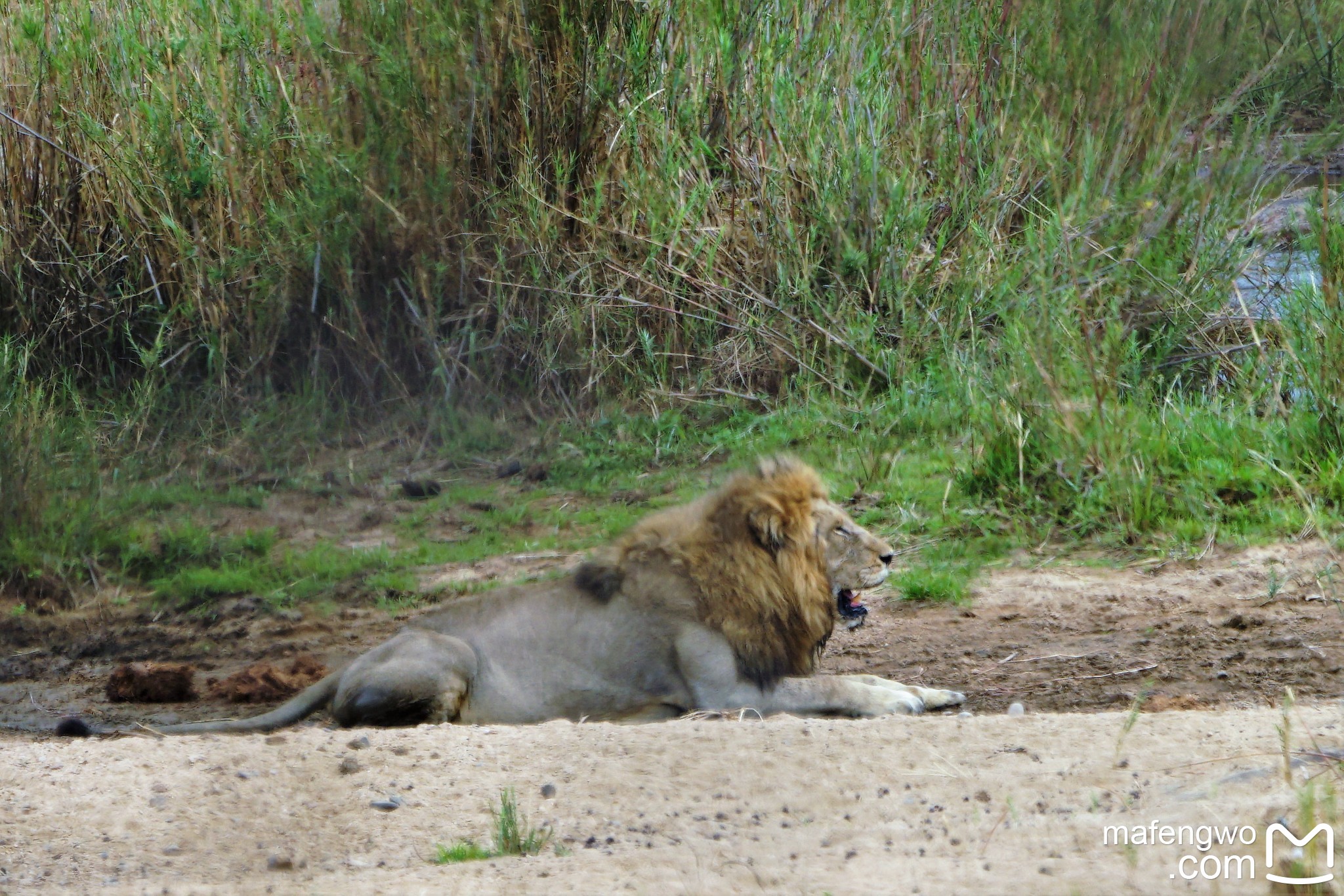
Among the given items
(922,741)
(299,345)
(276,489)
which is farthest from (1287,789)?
(299,345)

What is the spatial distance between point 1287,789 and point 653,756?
1508 mm

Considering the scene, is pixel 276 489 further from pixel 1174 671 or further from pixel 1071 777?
pixel 1071 777

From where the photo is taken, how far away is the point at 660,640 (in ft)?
15.9

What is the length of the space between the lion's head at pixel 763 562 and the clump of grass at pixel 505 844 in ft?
5.39

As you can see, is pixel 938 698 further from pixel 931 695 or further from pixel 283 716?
pixel 283 716

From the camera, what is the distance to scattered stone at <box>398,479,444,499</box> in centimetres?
735

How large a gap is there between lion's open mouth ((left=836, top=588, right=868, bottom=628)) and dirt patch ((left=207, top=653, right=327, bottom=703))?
1922mm

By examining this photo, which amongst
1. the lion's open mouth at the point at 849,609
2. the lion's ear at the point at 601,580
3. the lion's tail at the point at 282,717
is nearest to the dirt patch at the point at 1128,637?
the lion's open mouth at the point at 849,609

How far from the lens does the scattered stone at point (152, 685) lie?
546 centimetres

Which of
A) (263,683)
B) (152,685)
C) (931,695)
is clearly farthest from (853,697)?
(152,685)

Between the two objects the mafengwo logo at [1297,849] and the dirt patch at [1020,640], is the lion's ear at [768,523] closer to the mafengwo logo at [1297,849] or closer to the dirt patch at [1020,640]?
the dirt patch at [1020,640]

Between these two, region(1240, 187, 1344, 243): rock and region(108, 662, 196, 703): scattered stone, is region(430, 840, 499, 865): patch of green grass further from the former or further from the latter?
region(1240, 187, 1344, 243): rock

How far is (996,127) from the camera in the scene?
8.23 m

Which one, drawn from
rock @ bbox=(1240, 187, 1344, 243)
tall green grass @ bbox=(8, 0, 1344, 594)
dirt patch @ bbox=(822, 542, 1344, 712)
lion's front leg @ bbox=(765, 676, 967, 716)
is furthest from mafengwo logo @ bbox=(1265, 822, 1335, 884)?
rock @ bbox=(1240, 187, 1344, 243)
